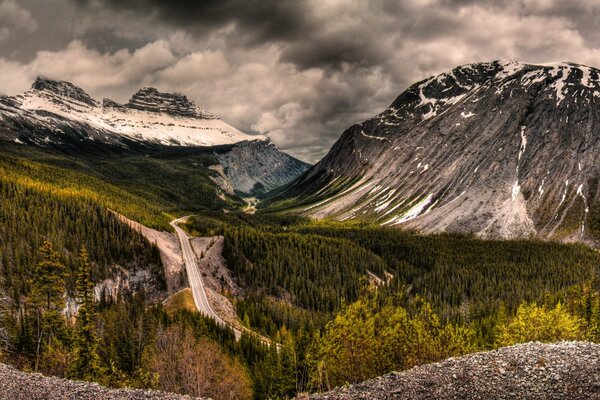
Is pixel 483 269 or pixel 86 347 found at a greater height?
pixel 86 347

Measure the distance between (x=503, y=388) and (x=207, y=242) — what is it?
143m

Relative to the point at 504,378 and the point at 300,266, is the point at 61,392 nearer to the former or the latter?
the point at 504,378

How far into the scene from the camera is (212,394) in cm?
4216

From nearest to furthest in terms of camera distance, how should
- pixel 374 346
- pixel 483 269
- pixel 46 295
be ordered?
pixel 374 346
pixel 46 295
pixel 483 269

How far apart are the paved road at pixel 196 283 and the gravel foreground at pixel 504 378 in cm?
6804

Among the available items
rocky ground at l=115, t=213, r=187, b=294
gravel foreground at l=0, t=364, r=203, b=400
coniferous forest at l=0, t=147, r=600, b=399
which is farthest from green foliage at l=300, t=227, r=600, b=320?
gravel foreground at l=0, t=364, r=203, b=400

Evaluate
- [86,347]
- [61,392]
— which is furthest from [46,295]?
[61,392]

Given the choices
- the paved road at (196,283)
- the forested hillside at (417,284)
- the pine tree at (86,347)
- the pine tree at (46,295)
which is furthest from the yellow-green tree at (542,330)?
the paved road at (196,283)

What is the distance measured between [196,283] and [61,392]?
318ft

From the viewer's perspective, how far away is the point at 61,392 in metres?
22.8

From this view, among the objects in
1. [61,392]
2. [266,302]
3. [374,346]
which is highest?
[61,392]

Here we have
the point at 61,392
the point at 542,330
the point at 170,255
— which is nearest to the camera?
the point at 61,392

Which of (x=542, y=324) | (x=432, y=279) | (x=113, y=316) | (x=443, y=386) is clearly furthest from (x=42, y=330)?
(x=432, y=279)

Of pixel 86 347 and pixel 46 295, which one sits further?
pixel 46 295
